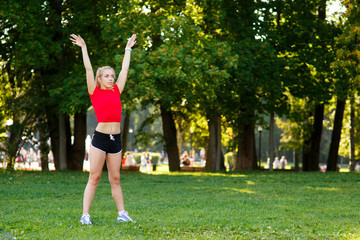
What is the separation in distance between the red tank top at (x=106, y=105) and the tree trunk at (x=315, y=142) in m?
20.0

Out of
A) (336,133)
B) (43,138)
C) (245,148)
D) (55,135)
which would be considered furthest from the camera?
(245,148)

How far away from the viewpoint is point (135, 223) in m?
6.82

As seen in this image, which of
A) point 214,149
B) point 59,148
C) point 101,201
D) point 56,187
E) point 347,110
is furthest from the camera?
point 347,110

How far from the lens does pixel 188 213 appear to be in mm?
8039

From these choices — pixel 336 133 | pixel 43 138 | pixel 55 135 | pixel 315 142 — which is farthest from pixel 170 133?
pixel 336 133

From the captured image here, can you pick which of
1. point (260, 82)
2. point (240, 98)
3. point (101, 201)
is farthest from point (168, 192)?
point (240, 98)

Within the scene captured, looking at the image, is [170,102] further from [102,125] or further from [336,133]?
[102,125]

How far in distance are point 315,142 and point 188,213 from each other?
19032 millimetres

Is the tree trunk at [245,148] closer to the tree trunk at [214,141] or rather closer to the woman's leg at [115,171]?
the tree trunk at [214,141]

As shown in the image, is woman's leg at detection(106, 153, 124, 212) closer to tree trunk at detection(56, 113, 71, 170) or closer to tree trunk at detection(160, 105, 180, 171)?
tree trunk at detection(56, 113, 71, 170)

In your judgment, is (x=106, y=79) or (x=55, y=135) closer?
(x=106, y=79)

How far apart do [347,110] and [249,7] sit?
571 inches

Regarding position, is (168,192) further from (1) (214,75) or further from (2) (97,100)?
(1) (214,75)

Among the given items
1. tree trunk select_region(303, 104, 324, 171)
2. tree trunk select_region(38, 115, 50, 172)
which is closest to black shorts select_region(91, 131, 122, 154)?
tree trunk select_region(38, 115, 50, 172)
